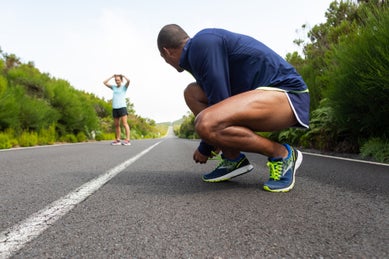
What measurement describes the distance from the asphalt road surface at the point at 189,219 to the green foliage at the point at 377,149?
2.28 m

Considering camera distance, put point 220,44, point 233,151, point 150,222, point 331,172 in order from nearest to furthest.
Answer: point 150,222 < point 220,44 < point 233,151 < point 331,172

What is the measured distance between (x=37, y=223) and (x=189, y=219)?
0.83 meters

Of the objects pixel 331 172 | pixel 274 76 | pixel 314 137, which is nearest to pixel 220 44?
pixel 274 76

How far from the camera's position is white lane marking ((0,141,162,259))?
133 cm

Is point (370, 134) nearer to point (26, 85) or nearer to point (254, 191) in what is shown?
point (254, 191)

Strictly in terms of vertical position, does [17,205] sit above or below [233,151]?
below

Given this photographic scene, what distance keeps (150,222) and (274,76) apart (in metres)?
1.69

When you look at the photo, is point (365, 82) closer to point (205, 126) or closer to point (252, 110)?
point (252, 110)

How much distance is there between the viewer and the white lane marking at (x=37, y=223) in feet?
4.35

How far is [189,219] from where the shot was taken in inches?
69.1

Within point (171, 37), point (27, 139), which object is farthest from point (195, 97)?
point (27, 139)

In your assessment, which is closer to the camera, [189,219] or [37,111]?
[189,219]

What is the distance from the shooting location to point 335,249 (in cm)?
132

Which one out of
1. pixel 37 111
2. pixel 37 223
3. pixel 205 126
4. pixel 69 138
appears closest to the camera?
pixel 37 223
